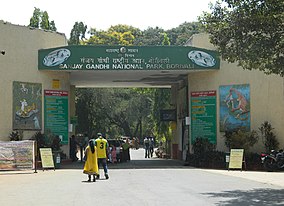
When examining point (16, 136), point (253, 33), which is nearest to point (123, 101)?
point (16, 136)

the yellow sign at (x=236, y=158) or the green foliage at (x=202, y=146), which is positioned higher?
the green foliage at (x=202, y=146)

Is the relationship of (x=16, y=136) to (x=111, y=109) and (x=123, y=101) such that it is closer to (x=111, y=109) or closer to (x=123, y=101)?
(x=111, y=109)

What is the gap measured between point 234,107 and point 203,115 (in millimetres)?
2028

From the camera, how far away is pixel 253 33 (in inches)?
666

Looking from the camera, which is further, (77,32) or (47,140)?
(77,32)

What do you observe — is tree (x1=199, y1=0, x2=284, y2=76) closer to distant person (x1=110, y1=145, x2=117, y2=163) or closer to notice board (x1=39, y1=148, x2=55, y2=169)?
notice board (x1=39, y1=148, x2=55, y2=169)

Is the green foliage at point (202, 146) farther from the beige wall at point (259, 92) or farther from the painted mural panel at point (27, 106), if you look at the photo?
the painted mural panel at point (27, 106)

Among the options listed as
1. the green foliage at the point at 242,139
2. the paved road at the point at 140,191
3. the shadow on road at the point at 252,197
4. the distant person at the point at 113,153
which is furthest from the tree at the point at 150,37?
the shadow on road at the point at 252,197

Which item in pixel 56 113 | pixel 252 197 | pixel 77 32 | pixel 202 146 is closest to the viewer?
pixel 252 197

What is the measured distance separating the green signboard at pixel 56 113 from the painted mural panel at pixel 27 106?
0.48 metres

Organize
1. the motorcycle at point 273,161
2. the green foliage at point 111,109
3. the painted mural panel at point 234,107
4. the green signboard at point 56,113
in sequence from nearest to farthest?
the motorcycle at point 273,161
the painted mural panel at point 234,107
the green signboard at point 56,113
the green foliage at point 111,109

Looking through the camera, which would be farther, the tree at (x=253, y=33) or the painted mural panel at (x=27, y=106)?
the painted mural panel at (x=27, y=106)

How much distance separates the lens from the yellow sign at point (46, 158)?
2561cm

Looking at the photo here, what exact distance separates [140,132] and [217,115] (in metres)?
53.4
